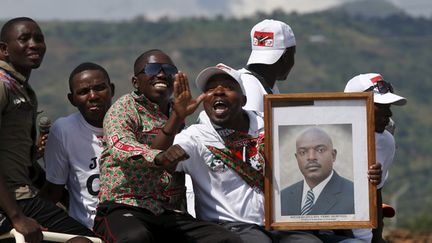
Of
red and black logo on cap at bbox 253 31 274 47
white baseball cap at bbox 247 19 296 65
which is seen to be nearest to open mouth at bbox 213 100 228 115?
white baseball cap at bbox 247 19 296 65

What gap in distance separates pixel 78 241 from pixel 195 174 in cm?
95

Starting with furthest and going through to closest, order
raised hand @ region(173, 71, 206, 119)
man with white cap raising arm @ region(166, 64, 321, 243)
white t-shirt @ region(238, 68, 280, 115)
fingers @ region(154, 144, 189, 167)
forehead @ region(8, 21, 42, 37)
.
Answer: white t-shirt @ region(238, 68, 280, 115) → forehead @ region(8, 21, 42, 37) → man with white cap raising arm @ region(166, 64, 321, 243) → raised hand @ region(173, 71, 206, 119) → fingers @ region(154, 144, 189, 167)

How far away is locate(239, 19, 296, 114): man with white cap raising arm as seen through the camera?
367 inches

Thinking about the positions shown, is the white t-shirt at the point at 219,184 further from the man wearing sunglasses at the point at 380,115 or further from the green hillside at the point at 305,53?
the green hillside at the point at 305,53

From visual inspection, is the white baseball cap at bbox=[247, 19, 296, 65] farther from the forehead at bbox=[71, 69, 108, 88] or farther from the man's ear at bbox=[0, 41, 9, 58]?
the man's ear at bbox=[0, 41, 9, 58]

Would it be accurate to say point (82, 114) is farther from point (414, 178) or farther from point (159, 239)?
point (414, 178)

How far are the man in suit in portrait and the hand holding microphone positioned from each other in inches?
71.8

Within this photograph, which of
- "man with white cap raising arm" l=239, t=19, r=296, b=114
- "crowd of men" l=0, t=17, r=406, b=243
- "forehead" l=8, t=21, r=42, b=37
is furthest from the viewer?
"man with white cap raising arm" l=239, t=19, r=296, b=114

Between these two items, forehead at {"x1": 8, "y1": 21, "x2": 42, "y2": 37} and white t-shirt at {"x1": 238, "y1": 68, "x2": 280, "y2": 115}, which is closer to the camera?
forehead at {"x1": 8, "y1": 21, "x2": 42, "y2": 37}

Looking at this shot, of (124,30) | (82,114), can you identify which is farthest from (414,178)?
(82,114)

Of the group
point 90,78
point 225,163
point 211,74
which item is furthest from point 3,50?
point 225,163

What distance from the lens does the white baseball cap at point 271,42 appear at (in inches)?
368

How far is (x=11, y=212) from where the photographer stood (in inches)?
305

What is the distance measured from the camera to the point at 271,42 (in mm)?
9398
